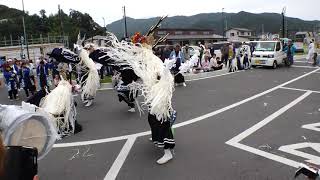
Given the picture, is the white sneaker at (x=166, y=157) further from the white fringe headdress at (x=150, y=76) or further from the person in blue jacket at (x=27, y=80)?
the person in blue jacket at (x=27, y=80)

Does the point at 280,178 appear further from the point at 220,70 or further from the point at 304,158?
the point at 220,70

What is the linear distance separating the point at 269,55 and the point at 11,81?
14074mm

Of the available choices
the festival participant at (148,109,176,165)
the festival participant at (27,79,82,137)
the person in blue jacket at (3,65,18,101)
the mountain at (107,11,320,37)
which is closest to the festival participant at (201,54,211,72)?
the person in blue jacket at (3,65,18,101)

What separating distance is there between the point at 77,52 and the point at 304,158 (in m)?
6.96

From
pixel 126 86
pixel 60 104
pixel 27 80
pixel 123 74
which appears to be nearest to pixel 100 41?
pixel 126 86

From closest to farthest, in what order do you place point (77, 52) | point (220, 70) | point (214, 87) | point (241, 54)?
point (77, 52), point (214, 87), point (220, 70), point (241, 54)

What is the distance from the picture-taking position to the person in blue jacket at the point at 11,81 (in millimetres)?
14469

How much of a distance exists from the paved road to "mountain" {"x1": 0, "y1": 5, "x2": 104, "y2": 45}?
47.1m

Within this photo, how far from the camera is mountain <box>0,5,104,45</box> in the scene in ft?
213

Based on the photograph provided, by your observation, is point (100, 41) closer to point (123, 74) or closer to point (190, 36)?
point (123, 74)

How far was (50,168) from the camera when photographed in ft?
21.2

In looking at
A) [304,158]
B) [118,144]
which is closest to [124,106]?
[118,144]

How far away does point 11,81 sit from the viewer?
14445mm

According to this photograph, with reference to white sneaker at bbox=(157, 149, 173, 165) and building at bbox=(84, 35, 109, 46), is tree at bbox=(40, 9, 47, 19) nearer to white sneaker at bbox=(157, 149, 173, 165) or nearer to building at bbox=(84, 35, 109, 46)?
building at bbox=(84, 35, 109, 46)
